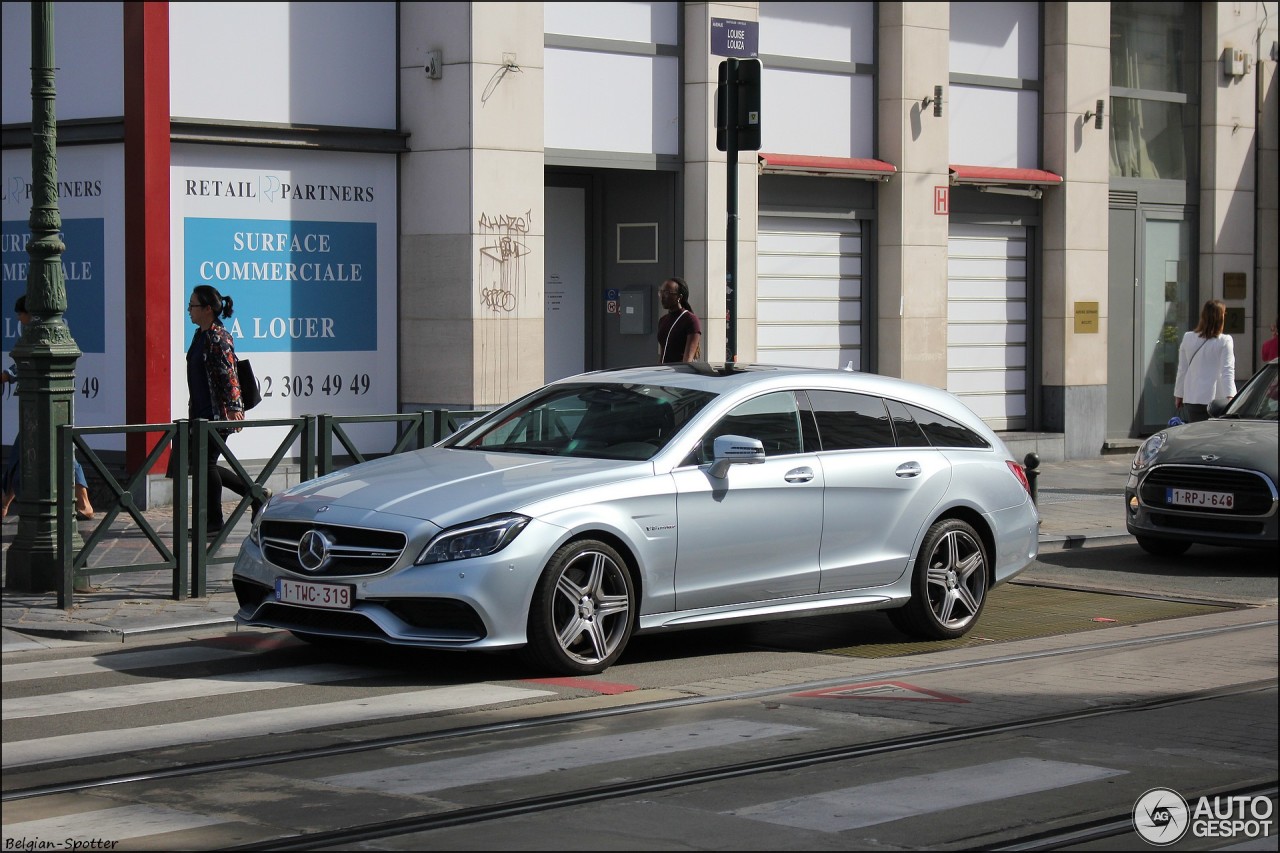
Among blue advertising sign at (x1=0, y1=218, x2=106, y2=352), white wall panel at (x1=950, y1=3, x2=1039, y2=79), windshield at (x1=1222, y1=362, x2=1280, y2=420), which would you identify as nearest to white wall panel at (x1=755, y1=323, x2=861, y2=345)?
white wall panel at (x1=950, y1=3, x2=1039, y2=79)

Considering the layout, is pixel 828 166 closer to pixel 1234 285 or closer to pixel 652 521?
pixel 1234 285

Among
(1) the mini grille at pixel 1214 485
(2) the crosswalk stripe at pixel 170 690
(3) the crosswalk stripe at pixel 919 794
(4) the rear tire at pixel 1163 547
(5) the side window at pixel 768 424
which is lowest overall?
(2) the crosswalk stripe at pixel 170 690

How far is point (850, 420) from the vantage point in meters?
10.2

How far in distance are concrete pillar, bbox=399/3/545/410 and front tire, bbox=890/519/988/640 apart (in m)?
7.64

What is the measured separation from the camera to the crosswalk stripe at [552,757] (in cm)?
660

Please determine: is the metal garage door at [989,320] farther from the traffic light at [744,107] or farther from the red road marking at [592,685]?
the red road marking at [592,685]

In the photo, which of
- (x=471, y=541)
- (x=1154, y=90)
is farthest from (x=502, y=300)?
(x=1154, y=90)

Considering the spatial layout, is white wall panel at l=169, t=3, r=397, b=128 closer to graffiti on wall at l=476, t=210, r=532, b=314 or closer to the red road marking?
graffiti on wall at l=476, t=210, r=532, b=314

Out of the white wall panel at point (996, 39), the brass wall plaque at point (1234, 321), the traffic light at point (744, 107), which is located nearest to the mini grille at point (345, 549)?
the traffic light at point (744, 107)

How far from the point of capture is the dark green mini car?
1300 centimetres

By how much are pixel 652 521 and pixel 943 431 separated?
243cm

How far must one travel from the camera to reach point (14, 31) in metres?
16.9

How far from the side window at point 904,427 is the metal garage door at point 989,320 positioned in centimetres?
1116

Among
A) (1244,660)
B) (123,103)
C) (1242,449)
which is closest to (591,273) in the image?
(123,103)
